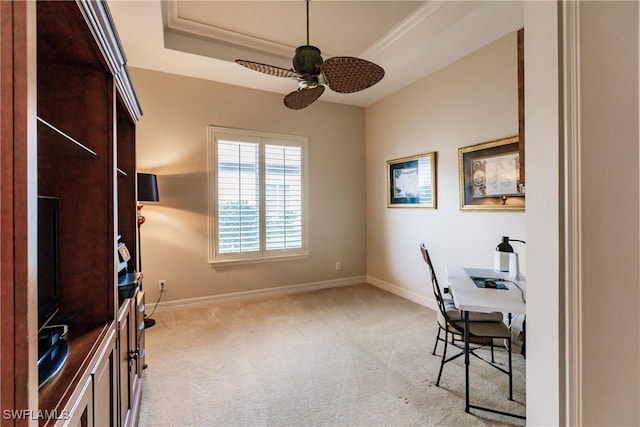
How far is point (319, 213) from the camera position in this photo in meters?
4.54

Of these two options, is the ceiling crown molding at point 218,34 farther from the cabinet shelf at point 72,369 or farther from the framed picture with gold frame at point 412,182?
the cabinet shelf at point 72,369

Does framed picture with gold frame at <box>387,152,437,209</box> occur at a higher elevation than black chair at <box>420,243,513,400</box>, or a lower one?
higher

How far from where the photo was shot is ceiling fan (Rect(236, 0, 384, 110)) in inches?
76.7

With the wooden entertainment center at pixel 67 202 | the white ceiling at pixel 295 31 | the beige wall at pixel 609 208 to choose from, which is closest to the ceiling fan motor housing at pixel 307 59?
the white ceiling at pixel 295 31

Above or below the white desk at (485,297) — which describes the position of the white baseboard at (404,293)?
below

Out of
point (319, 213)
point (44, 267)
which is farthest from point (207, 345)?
point (319, 213)

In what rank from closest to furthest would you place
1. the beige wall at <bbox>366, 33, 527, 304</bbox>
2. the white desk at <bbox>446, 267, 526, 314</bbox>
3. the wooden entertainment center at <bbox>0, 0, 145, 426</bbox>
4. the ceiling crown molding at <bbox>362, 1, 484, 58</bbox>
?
the wooden entertainment center at <bbox>0, 0, 145, 426</bbox>
the white desk at <bbox>446, 267, 526, 314</bbox>
the ceiling crown molding at <bbox>362, 1, 484, 58</bbox>
the beige wall at <bbox>366, 33, 527, 304</bbox>

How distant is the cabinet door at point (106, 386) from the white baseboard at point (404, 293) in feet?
10.8

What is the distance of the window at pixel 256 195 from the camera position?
3.83m

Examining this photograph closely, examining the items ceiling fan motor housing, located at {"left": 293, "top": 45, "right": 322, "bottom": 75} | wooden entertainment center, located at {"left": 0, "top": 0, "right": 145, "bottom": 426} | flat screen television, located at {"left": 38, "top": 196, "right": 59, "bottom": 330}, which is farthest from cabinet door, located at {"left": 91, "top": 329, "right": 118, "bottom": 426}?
ceiling fan motor housing, located at {"left": 293, "top": 45, "right": 322, "bottom": 75}

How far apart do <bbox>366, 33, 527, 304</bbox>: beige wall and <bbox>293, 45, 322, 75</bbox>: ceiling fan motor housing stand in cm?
194

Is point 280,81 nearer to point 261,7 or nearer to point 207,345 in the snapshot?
point 261,7

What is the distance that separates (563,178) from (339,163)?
408 cm

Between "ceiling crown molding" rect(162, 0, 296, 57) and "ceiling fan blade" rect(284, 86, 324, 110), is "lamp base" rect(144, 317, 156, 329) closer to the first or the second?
"ceiling fan blade" rect(284, 86, 324, 110)
